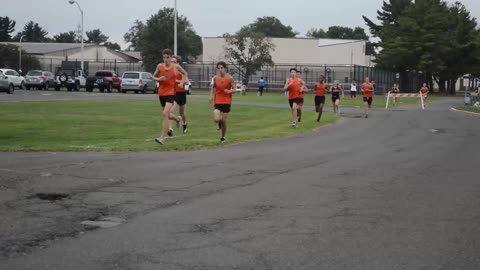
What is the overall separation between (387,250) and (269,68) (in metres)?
72.8

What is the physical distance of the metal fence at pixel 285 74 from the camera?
7406 cm

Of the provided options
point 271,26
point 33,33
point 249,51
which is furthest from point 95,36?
point 249,51

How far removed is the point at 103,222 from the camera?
22.1 feet

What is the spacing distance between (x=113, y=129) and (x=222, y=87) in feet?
13.1

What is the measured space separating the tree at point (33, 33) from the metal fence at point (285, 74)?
300 ft

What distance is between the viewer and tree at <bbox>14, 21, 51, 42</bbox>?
15738cm

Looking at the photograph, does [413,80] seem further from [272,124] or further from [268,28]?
[268,28]

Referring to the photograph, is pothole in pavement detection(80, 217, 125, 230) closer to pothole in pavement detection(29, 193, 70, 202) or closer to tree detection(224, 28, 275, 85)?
pothole in pavement detection(29, 193, 70, 202)

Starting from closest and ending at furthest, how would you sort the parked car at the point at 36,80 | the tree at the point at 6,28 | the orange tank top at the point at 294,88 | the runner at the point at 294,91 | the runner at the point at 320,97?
1. the runner at the point at 294,91
2. the orange tank top at the point at 294,88
3. the runner at the point at 320,97
4. the parked car at the point at 36,80
5. the tree at the point at 6,28

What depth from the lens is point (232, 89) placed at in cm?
1549

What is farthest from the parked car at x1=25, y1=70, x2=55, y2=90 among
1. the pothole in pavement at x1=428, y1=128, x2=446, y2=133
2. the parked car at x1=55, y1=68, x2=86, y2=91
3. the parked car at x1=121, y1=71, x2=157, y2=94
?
the pothole in pavement at x1=428, y1=128, x2=446, y2=133

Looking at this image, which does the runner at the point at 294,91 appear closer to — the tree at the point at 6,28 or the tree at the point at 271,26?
the tree at the point at 6,28

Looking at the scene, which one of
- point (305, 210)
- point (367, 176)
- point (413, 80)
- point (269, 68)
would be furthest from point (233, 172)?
point (413, 80)

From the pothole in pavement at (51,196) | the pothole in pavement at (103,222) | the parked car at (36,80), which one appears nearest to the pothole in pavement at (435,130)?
the pothole in pavement at (51,196)
